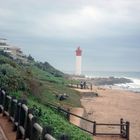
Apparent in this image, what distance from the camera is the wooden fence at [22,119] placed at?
364 inches

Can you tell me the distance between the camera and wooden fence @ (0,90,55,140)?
9234 millimetres

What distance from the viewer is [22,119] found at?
12016 millimetres

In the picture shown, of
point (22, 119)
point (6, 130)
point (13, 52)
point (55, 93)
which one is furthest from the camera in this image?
point (13, 52)

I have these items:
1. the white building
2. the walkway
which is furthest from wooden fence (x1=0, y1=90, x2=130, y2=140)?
the white building

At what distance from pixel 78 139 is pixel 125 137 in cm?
615

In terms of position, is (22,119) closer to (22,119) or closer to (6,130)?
(22,119)

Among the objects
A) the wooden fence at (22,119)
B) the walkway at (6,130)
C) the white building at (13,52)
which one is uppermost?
the white building at (13,52)

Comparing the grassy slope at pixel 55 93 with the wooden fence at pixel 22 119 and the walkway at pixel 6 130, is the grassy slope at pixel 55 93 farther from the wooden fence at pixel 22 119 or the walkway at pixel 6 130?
the walkway at pixel 6 130

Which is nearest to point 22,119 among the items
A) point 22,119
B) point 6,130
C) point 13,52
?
point 22,119

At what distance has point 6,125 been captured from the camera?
14133mm

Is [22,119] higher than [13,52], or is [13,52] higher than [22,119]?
[13,52]

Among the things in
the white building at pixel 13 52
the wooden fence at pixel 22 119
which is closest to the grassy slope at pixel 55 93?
the wooden fence at pixel 22 119

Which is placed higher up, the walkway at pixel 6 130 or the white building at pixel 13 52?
the white building at pixel 13 52

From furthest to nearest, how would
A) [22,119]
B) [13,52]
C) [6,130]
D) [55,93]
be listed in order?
[13,52], [55,93], [6,130], [22,119]
